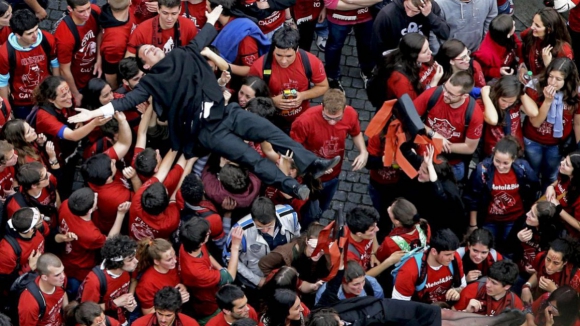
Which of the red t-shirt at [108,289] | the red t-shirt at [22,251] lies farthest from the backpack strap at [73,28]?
the red t-shirt at [108,289]

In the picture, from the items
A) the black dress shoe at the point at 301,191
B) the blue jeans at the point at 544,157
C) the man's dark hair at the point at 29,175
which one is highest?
the man's dark hair at the point at 29,175

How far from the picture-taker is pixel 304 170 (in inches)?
366

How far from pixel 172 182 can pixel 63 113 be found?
1403 millimetres

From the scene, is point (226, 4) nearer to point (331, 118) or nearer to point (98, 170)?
point (331, 118)

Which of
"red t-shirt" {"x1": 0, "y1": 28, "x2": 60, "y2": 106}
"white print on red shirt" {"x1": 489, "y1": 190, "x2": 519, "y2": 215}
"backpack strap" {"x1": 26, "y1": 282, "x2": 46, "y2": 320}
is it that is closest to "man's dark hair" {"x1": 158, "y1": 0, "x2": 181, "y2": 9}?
"red t-shirt" {"x1": 0, "y1": 28, "x2": 60, "y2": 106}

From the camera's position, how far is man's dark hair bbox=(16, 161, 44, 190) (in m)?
8.76

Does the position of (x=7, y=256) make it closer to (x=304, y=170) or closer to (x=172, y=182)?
(x=172, y=182)

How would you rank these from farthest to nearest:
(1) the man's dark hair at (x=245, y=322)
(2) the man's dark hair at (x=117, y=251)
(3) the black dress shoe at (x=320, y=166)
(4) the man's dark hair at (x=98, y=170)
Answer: (3) the black dress shoe at (x=320, y=166), (4) the man's dark hair at (x=98, y=170), (2) the man's dark hair at (x=117, y=251), (1) the man's dark hair at (x=245, y=322)

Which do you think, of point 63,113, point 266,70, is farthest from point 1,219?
point 266,70

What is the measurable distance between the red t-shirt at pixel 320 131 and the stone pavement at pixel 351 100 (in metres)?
1.12

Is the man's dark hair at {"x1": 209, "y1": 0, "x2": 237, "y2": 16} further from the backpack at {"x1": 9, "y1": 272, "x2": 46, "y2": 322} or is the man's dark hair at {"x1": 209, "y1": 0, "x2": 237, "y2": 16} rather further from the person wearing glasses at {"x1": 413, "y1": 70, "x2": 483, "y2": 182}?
the backpack at {"x1": 9, "y1": 272, "x2": 46, "y2": 322}

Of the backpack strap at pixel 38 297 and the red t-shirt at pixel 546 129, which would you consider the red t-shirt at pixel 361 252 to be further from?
the backpack strap at pixel 38 297

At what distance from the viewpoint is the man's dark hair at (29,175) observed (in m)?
8.76

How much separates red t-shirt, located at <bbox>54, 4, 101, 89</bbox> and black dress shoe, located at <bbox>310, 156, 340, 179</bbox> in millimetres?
2889
